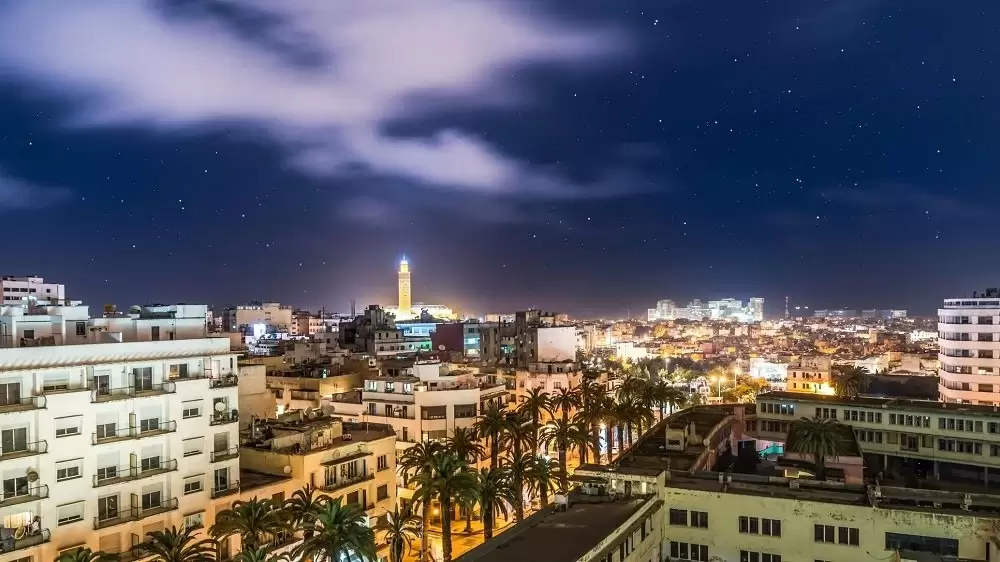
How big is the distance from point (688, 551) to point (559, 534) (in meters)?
12.6

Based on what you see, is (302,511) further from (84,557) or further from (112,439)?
(112,439)

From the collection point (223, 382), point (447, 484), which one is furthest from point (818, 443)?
point (223, 382)

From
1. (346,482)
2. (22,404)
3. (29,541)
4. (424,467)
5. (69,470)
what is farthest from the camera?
(346,482)

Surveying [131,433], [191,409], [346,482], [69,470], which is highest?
[191,409]

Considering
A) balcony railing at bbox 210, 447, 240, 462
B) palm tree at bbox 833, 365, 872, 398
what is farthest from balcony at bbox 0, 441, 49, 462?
palm tree at bbox 833, 365, 872, 398

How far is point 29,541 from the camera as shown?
35.2 metres

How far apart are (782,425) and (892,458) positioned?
34.0 ft

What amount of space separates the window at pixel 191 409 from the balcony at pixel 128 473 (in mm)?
3135

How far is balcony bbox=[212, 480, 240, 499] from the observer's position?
A: 44.7 m

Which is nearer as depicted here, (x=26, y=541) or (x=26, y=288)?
(x=26, y=541)

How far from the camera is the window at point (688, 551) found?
38.1 m

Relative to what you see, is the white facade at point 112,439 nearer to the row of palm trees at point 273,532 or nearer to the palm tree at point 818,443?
the row of palm trees at point 273,532

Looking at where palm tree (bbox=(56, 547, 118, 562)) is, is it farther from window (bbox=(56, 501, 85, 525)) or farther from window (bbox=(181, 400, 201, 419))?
window (bbox=(181, 400, 201, 419))

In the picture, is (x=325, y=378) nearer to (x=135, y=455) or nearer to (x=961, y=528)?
(x=135, y=455)
